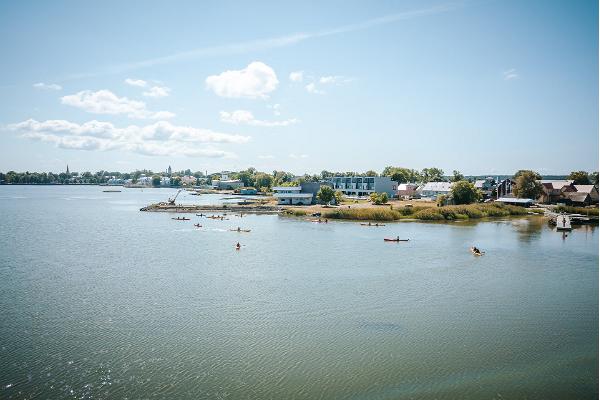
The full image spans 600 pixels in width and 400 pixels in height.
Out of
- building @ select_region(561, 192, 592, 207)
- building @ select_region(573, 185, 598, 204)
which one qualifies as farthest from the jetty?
building @ select_region(573, 185, 598, 204)

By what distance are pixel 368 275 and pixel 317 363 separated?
17.2 m

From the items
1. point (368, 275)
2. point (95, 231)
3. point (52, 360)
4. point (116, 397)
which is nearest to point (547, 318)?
point (368, 275)

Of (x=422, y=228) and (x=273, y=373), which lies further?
(x=422, y=228)

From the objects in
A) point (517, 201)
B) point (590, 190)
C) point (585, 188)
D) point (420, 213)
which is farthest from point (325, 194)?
point (585, 188)

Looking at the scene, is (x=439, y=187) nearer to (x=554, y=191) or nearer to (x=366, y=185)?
(x=366, y=185)

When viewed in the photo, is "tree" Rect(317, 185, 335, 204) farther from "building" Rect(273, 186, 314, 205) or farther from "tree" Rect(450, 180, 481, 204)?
"tree" Rect(450, 180, 481, 204)

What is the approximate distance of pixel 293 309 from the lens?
27.1 meters

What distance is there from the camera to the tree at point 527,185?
9612cm

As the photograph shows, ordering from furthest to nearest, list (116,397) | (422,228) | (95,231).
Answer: (422,228) → (95,231) → (116,397)

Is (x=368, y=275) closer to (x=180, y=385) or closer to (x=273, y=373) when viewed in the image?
(x=273, y=373)

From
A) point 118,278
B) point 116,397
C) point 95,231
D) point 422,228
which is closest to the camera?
point 116,397

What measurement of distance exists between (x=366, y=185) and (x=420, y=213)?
146 feet

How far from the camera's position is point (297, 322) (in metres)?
24.9

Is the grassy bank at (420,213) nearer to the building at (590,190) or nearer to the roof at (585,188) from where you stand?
the building at (590,190)
